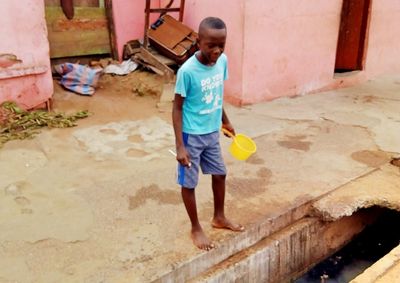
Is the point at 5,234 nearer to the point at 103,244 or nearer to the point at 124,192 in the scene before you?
the point at 103,244

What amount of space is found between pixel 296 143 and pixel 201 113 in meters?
2.34

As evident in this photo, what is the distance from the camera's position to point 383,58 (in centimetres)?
811

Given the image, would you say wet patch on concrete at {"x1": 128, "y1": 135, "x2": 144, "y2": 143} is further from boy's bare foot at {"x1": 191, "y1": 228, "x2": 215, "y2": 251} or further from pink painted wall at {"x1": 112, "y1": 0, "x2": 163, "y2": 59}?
pink painted wall at {"x1": 112, "y1": 0, "x2": 163, "y2": 59}

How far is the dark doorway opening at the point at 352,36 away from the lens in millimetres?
7430

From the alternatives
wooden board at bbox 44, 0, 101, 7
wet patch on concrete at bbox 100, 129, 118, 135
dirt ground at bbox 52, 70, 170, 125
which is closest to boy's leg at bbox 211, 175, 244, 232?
wet patch on concrete at bbox 100, 129, 118, 135

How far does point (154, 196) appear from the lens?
3496 mm

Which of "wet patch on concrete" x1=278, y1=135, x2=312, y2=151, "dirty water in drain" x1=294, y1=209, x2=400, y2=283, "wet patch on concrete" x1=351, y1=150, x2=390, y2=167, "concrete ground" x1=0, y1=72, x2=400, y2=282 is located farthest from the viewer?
"wet patch on concrete" x1=278, y1=135, x2=312, y2=151

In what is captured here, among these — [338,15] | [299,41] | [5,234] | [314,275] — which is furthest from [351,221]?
[338,15]

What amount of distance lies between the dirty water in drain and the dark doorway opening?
13.3 feet

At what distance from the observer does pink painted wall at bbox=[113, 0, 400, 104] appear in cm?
580

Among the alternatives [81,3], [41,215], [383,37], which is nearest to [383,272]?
[41,215]

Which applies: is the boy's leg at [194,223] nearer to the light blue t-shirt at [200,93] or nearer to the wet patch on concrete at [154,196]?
the light blue t-shirt at [200,93]

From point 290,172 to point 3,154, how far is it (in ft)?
8.81

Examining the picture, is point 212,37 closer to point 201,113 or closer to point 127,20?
point 201,113
